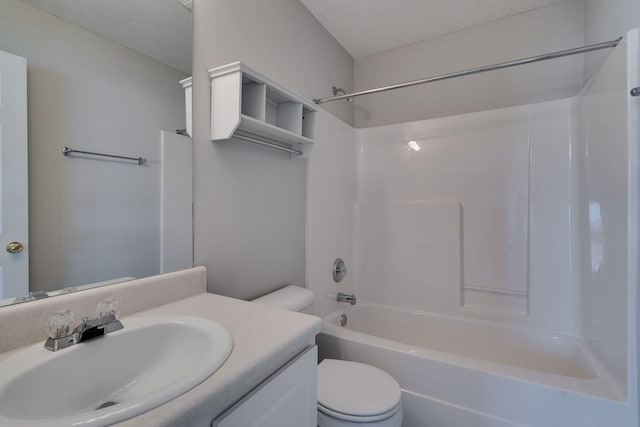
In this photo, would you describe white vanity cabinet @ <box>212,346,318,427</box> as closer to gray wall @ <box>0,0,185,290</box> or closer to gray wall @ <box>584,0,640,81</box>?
gray wall @ <box>0,0,185,290</box>

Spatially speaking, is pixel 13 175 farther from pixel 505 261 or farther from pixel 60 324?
pixel 505 261

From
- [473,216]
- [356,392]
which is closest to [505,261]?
[473,216]

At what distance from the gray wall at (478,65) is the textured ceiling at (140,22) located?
1634 mm

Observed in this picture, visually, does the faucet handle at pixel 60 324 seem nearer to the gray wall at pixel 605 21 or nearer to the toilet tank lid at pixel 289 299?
the toilet tank lid at pixel 289 299

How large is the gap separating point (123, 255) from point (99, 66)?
0.60 meters

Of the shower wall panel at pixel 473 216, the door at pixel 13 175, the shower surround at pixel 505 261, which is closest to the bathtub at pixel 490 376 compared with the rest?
the shower surround at pixel 505 261

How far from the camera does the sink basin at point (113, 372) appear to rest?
0.49 m

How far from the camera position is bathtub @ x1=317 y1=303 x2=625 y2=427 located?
113 cm

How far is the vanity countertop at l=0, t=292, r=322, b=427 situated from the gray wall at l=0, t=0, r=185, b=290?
0.23 metres

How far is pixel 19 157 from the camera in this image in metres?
0.71

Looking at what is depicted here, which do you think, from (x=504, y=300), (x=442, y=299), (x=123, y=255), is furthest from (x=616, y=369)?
(x=123, y=255)

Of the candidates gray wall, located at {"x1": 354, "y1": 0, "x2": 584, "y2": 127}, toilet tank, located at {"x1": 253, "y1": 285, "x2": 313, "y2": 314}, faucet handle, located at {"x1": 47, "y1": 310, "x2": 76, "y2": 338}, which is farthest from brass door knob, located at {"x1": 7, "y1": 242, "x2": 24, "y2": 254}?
gray wall, located at {"x1": 354, "y1": 0, "x2": 584, "y2": 127}

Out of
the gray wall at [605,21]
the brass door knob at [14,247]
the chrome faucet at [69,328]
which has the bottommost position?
the chrome faucet at [69,328]

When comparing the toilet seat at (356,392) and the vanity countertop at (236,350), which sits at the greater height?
the vanity countertop at (236,350)
